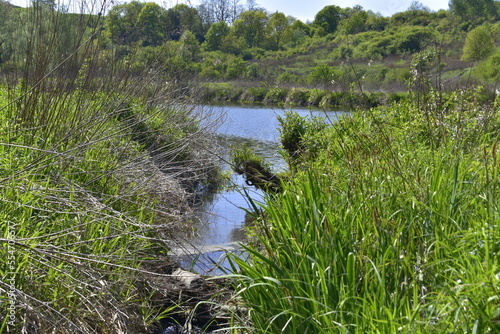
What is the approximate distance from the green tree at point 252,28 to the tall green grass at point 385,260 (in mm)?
64237

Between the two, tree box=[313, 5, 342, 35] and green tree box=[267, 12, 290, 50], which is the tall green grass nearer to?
green tree box=[267, 12, 290, 50]

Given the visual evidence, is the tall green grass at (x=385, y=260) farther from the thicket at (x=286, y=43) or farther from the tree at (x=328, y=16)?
the tree at (x=328, y=16)

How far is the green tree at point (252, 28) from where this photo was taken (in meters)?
69.9

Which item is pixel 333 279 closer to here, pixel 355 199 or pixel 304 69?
pixel 355 199

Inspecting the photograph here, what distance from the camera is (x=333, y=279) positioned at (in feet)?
8.55

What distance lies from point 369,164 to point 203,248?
2.98m

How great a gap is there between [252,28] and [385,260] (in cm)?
7245

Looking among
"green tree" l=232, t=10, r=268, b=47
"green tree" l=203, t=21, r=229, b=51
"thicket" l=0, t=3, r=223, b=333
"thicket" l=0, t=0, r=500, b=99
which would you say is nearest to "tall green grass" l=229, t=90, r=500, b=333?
"thicket" l=0, t=3, r=223, b=333

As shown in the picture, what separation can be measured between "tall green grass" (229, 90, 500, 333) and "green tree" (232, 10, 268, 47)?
211 feet

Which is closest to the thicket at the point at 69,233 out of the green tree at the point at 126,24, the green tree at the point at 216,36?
the green tree at the point at 126,24

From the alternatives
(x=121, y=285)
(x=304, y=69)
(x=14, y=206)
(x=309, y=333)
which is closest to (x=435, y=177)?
(x=309, y=333)

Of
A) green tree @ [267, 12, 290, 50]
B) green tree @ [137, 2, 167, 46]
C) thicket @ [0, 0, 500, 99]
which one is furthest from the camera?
green tree @ [267, 12, 290, 50]

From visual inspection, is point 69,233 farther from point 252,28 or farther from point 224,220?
point 252,28

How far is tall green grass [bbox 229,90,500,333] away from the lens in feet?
7.01
